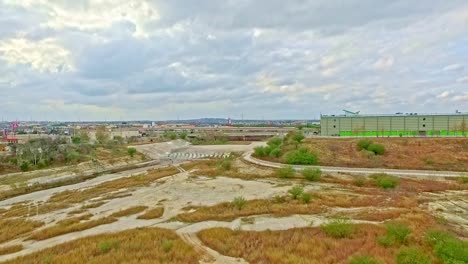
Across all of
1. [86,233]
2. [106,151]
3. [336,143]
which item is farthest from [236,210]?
[106,151]

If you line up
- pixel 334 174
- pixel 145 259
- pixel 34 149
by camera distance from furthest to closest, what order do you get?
1. pixel 34 149
2. pixel 334 174
3. pixel 145 259

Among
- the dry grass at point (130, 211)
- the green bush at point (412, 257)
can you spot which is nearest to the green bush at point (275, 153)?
the dry grass at point (130, 211)

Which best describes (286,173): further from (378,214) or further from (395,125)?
(395,125)

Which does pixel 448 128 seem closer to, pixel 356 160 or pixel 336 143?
pixel 336 143

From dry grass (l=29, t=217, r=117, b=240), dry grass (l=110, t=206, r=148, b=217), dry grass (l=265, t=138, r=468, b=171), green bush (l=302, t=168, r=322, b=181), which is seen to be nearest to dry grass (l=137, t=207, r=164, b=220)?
dry grass (l=110, t=206, r=148, b=217)

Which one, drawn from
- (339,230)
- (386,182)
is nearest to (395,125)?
(386,182)

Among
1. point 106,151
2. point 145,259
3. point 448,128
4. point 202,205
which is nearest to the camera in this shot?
point 145,259

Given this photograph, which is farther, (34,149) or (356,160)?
(34,149)
